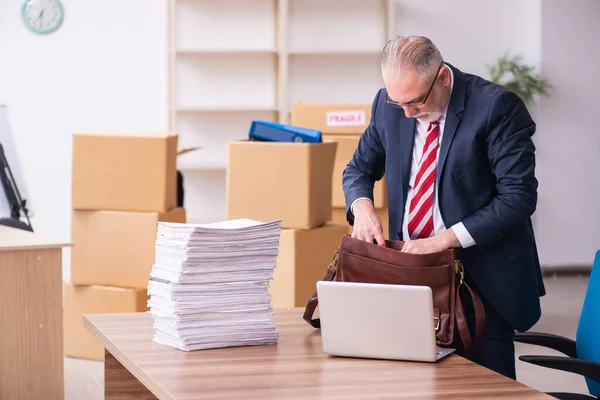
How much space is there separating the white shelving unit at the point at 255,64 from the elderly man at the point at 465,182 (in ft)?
15.1

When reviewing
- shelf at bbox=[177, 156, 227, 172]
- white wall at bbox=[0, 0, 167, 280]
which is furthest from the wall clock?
shelf at bbox=[177, 156, 227, 172]

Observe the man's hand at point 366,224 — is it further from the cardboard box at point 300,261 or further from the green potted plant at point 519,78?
the green potted plant at point 519,78

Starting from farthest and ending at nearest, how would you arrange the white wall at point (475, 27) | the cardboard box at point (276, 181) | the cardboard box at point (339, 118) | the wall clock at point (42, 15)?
the white wall at point (475, 27), the wall clock at point (42, 15), the cardboard box at point (339, 118), the cardboard box at point (276, 181)

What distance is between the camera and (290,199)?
12.6 feet

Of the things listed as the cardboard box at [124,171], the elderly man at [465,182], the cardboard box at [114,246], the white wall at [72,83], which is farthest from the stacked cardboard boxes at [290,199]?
the white wall at [72,83]

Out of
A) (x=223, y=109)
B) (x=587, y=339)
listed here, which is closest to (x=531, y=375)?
(x=587, y=339)

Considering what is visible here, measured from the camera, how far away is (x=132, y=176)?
4.16m

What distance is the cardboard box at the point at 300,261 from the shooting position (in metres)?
3.90

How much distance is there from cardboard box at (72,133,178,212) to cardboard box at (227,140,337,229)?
0.42 meters

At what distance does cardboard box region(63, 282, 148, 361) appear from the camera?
4.26m

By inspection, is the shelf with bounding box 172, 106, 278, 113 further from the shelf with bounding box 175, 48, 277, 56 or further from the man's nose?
the man's nose

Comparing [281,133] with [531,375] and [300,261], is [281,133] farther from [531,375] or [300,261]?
[531,375]

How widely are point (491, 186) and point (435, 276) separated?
0.37 metres

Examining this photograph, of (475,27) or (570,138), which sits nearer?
(475,27)
